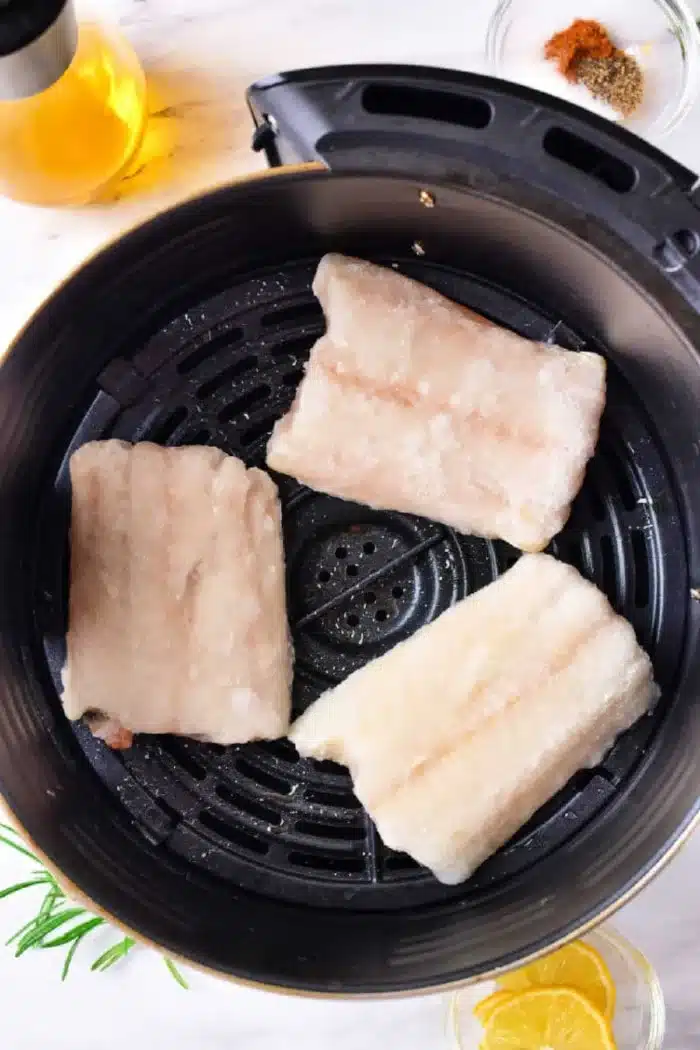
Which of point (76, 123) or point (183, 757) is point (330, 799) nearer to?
point (183, 757)

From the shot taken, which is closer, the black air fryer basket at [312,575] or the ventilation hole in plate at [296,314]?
→ the black air fryer basket at [312,575]

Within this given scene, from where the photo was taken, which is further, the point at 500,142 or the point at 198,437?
the point at 198,437

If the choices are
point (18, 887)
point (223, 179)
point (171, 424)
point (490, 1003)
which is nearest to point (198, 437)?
point (171, 424)

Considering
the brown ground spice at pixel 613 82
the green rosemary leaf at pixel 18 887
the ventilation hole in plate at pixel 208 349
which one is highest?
the brown ground spice at pixel 613 82

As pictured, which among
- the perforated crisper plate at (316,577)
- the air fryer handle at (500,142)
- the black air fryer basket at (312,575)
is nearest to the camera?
the air fryer handle at (500,142)

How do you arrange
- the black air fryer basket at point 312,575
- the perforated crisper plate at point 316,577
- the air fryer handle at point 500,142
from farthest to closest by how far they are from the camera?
the perforated crisper plate at point 316,577
the black air fryer basket at point 312,575
the air fryer handle at point 500,142

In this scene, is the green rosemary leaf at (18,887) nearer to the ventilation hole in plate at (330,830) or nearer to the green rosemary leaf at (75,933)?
the green rosemary leaf at (75,933)

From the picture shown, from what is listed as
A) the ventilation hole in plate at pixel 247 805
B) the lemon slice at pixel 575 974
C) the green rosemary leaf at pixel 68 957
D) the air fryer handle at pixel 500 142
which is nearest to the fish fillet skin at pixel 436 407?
the air fryer handle at pixel 500 142

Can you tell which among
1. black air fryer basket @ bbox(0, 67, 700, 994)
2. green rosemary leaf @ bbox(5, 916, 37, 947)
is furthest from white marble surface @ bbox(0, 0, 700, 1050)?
black air fryer basket @ bbox(0, 67, 700, 994)
